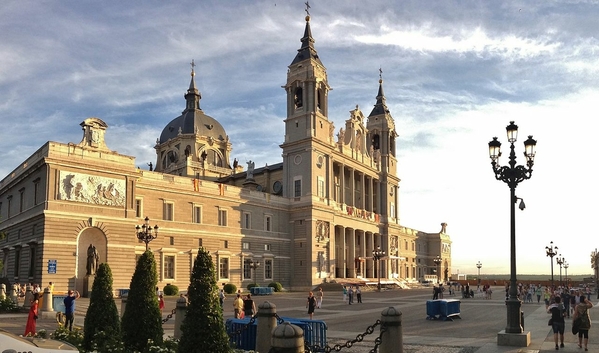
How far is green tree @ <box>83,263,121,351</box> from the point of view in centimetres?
1267

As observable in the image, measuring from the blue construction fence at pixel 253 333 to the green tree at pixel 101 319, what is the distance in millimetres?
3338

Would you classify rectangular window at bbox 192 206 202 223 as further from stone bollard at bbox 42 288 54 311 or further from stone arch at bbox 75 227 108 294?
stone bollard at bbox 42 288 54 311

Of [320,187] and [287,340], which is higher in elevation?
[320,187]

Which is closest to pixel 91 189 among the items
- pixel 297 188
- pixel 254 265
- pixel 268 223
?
pixel 254 265

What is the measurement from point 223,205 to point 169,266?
8891 mm

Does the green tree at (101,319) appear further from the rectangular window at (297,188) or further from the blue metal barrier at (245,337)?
the rectangular window at (297,188)

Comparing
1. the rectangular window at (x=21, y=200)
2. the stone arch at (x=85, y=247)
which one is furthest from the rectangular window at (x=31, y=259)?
the rectangular window at (x=21, y=200)

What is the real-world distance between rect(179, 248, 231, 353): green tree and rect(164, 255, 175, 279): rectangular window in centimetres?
4213

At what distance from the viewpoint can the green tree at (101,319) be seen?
1267 cm

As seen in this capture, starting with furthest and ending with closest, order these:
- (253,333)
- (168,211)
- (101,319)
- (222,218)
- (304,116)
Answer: (304,116) → (222,218) → (168,211) → (253,333) → (101,319)

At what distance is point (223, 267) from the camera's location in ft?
186

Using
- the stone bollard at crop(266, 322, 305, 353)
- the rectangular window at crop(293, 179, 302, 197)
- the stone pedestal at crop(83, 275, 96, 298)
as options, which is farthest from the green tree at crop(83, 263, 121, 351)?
the rectangular window at crop(293, 179, 302, 197)

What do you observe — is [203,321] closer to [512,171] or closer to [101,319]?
[101,319]

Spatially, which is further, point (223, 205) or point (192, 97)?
point (192, 97)
